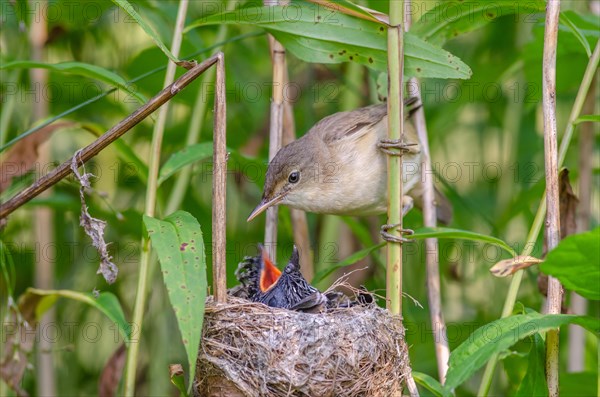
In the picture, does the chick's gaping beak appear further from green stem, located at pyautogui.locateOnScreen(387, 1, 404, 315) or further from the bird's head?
green stem, located at pyautogui.locateOnScreen(387, 1, 404, 315)

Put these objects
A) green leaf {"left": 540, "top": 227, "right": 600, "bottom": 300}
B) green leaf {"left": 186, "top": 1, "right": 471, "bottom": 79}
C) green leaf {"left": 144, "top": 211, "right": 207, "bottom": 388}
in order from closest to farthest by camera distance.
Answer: green leaf {"left": 540, "top": 227, "right": 600, "bottom": 300} → green leaf {"left": 144, "top": 211, "right": 207, "bottom": 388} → green leaf {"left": 186, "top": 1, "right": 471, "bottom": 79}

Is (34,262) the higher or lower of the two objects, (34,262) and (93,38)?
the lower

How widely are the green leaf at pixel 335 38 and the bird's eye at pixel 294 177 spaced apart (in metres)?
0.66

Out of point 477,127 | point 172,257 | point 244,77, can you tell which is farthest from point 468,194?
point 172,257

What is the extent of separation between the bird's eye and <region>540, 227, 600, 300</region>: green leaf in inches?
56.3

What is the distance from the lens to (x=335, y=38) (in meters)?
2.59

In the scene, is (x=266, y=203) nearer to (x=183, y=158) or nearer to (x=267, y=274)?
(x=267, y=274)

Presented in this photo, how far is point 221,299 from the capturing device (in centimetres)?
235

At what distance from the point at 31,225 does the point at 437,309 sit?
2158 millimetres

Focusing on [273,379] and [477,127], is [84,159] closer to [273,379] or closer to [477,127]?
[273,379]

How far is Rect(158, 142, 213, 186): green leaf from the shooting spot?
2.62 metres

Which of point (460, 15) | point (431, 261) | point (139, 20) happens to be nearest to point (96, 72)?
point (139, 20)

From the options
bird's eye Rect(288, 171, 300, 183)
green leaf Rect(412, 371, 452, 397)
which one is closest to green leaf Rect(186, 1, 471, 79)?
bird's eye Rect(288, 171, 300, 183)

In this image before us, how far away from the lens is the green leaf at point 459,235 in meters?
2.29
